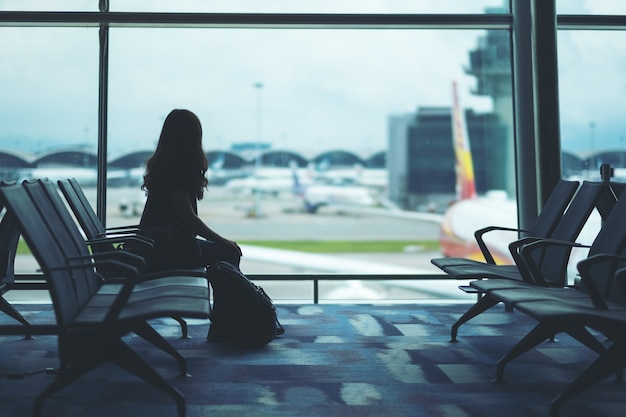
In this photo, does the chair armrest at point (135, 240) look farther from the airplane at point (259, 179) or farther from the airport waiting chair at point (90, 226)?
the airplane at point (259, 179)

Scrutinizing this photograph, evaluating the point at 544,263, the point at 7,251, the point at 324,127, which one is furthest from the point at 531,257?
the point at 324,127

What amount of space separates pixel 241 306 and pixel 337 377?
0.79 metres

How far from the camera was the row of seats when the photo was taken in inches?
95.3

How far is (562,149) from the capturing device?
5184 mm

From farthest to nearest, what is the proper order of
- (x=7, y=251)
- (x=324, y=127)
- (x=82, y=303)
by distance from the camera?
1. (x=324, y=127)
2. (x=7, y=251)
3. (x=82, y=303)

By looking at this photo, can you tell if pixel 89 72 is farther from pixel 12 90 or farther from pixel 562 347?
pixel 562 347

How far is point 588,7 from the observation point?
520 cm

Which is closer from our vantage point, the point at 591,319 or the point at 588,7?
the point at 591,319

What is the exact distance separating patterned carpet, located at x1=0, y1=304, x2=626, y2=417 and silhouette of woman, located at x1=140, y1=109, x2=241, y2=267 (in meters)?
0.68

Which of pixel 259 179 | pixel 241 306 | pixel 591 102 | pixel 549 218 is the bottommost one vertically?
pixel 241 306

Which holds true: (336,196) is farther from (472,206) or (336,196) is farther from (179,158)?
(179,158)

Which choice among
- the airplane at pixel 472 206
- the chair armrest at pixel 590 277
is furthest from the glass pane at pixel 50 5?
the chair armrest at pixel 590 277

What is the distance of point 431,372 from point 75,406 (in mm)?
1543

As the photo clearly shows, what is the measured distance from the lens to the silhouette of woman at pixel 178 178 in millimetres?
3387
